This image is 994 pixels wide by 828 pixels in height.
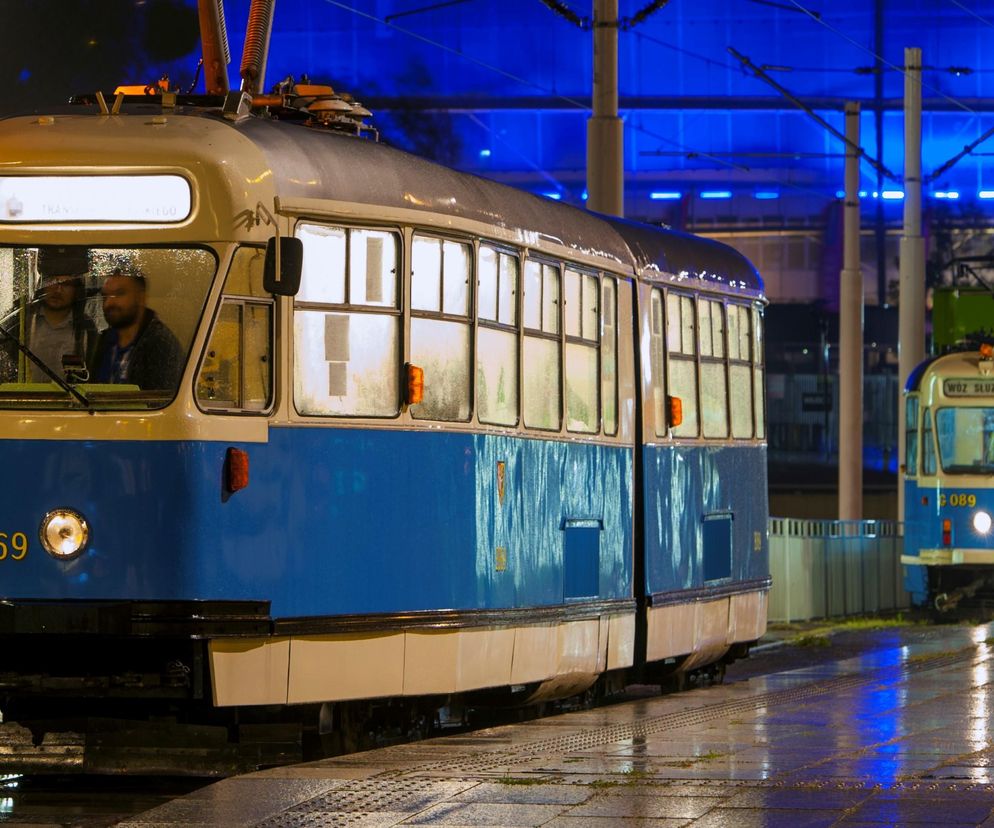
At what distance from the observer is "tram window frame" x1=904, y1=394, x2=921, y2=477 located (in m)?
28.9

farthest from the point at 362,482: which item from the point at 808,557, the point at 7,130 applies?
the point at 808,557

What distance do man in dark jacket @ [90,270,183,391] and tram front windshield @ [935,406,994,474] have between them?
61.6ft

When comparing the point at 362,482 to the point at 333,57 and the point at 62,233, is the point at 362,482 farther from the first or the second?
the point at 333,57

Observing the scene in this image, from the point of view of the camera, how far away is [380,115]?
58844 millimetres

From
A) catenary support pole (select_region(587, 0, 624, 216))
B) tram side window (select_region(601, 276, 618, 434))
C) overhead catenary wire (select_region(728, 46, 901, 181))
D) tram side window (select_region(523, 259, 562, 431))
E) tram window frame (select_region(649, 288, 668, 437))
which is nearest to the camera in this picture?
tram side window (select_region(523, 259, 562, 431))

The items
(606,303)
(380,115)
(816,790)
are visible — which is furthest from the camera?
(380,115)

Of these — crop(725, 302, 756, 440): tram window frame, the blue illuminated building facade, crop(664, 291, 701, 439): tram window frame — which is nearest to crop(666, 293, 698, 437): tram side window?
crop(664, 291, 701, 439): tram window frame

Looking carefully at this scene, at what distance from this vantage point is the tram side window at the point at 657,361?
15.2 m

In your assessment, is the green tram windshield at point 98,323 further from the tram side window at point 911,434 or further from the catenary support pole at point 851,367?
the catenary support pole at point 851,367

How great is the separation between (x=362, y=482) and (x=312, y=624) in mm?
811

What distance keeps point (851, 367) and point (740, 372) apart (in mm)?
15155

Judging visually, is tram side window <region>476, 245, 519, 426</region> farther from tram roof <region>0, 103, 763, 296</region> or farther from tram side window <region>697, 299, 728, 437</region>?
tram side window <region>697, 299, 728, 437</region>

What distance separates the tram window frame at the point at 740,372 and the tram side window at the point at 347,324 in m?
5.67

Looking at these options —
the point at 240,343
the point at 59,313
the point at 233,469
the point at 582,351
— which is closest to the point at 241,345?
the point at 240,343
